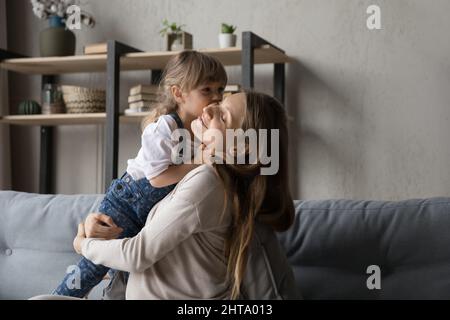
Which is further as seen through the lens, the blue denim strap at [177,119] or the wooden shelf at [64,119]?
the wooden shelf at [64,119]

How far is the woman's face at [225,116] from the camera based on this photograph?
131 cm

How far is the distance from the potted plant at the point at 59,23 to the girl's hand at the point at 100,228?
1903 millimetres

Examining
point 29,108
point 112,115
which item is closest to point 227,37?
point 112,115

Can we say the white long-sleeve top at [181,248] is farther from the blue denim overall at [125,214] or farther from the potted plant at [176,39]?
the potted plant at [176,39]

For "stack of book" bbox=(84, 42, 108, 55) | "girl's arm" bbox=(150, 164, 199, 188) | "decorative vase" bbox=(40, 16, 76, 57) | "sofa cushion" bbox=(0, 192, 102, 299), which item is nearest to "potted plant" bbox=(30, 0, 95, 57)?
"decorative vase" bbox=(40, 16, 76, 57)

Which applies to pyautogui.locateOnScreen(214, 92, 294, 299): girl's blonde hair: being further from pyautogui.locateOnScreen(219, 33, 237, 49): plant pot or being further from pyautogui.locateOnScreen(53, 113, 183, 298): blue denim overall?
pyautogui.locateOnScreen(219, 33, 237, 49): plant pot

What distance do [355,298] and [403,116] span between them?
1.47 m

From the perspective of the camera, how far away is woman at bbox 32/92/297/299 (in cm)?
126

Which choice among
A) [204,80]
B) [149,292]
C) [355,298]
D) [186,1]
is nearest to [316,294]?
[355,298]

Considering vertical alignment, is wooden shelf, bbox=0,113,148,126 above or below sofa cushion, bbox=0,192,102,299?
above

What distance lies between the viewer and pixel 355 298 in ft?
5.26

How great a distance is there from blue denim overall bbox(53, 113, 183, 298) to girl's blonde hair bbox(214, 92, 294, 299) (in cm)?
35

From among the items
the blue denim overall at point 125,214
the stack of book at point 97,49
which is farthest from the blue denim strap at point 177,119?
the stack of book at point 97,49
